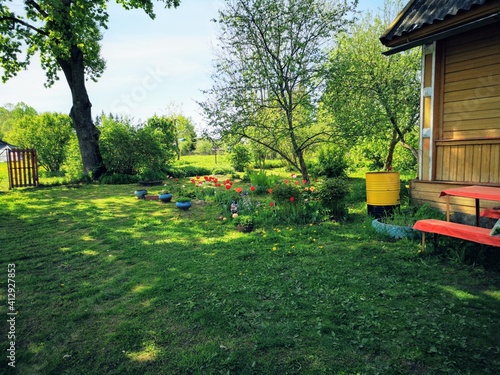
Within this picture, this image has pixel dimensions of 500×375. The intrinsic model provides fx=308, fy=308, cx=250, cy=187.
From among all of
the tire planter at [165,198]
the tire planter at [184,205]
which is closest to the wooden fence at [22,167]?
the tire planter at [165,198]

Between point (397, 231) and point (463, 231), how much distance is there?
1.23 metres

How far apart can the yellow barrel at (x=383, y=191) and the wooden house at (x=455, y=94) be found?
516 mm

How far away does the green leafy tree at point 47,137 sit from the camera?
17578 mm

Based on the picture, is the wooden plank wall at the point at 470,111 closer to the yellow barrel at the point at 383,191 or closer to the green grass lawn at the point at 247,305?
the yellow barrel at the point at 383,191

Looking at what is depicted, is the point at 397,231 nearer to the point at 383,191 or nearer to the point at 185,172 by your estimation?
the point at 383,191

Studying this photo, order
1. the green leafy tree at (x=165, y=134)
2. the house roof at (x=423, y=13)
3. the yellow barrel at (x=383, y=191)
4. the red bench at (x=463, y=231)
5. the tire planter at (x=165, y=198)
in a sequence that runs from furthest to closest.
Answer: the green leafy tree at (x=165, y=134) → the tire planter at (x=165, y=198) → the yellow barrel at (x=383, y=191) → the house roof at (x=423, y=13) → the red bench at (x=463, y=231)

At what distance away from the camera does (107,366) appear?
83.7 inches

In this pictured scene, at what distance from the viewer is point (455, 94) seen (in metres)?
5.41

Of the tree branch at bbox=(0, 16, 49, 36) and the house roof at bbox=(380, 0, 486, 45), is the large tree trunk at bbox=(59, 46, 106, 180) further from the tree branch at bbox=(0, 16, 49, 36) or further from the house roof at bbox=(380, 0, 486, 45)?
the house roof at bbox=(380, 0, 486, 45)

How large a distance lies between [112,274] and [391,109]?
8.61m

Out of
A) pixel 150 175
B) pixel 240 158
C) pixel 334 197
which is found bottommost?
pixel 334 197

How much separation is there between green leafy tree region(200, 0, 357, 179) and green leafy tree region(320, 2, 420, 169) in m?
0.53

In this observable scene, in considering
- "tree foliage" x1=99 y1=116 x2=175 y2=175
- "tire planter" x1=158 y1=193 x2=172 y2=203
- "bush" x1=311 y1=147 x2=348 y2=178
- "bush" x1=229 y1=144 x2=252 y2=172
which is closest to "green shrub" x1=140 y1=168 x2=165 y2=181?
"tree foliage" x1=99 y1=116 x2=175 y2=175

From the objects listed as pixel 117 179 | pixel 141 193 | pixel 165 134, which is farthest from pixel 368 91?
pixel 165 134
